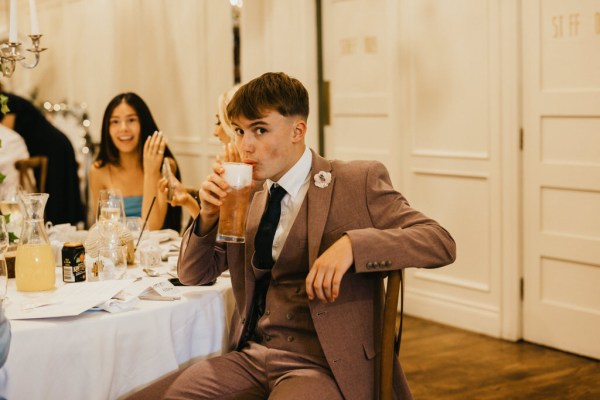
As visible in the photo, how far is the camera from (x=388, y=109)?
4.91m

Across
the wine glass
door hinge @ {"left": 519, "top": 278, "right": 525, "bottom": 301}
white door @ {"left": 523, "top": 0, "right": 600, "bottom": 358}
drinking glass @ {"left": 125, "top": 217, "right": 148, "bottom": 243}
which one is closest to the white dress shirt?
the wine glass

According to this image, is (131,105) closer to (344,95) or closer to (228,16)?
(344,95)

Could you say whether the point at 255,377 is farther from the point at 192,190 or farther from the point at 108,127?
the point at 108,127

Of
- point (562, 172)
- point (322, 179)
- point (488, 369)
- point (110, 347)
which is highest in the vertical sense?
point (322, 179)

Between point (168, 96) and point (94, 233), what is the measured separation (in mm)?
4176

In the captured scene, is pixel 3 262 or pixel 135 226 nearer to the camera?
pixel 3 262

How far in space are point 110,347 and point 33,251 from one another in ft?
1.38

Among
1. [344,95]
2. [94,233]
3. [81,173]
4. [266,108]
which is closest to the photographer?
[266,108]

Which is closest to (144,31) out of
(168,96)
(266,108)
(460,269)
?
(168,96)

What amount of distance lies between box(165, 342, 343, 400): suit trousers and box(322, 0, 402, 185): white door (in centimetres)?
287

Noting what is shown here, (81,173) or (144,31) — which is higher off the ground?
(144,31)

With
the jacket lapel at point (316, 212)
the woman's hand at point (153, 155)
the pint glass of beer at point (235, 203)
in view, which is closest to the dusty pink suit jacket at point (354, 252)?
the jacket lapel at point (316, 212)

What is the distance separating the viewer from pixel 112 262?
2498mm

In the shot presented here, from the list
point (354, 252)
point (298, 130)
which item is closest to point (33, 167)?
point (298, 130)
